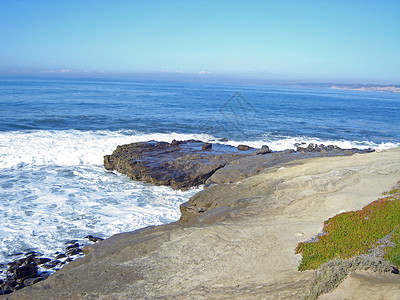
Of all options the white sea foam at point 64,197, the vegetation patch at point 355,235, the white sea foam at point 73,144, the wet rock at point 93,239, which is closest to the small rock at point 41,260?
the white sea foam at point 64,197

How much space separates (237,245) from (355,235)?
333cm

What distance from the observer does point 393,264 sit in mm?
7527

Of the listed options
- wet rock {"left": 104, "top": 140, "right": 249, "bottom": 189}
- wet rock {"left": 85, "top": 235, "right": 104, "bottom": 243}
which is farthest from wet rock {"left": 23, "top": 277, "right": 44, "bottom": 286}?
wet rock {"left": 104, "top": 140, "right": 249, "bottom": 189}

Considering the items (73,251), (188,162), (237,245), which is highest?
(237,245)

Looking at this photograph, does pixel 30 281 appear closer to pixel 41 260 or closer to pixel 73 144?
pixel 41 260

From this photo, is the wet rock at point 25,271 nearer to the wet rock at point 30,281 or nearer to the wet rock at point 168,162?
the wet rock at point 30,281

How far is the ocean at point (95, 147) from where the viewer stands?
14.7 meters

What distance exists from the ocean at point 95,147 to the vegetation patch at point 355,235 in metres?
7.81

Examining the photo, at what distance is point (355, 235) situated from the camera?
938 centimetres

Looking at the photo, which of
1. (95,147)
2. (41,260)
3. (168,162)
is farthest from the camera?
(95,147)

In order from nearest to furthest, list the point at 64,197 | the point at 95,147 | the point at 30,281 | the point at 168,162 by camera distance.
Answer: the point at 30,281, the point at 64,197, the point at 168,162, the point at 95,147

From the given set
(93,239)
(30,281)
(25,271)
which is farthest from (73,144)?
(30,281)

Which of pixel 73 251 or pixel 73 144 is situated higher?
pixel 73 144

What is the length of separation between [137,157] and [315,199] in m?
13.9
